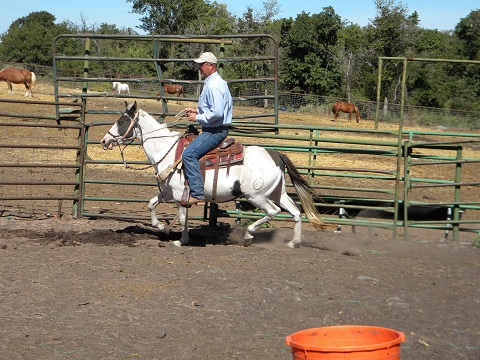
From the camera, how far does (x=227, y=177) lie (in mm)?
9570

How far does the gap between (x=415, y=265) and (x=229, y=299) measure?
114 inches

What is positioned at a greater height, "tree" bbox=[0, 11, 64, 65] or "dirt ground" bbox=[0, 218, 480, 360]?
"tree" bbox=[0, 11, 64, 65]

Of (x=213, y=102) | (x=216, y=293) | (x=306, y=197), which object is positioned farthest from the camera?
(x=306, y=197)

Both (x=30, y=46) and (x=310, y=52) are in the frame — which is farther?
(x=30, y=46)

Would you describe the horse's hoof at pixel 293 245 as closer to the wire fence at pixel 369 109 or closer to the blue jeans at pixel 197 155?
the blue jeans at pixel 197 155

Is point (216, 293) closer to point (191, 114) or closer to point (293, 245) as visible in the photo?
point (293, 245)

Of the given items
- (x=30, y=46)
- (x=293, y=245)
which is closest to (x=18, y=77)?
(x=293, y=245)

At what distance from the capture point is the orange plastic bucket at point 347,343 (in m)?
3.72

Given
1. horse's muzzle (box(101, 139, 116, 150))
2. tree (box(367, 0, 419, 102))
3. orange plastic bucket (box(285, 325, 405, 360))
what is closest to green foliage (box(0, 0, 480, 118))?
tree (box(367, 0, 419, 102))

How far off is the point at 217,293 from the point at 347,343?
3066 millimetres

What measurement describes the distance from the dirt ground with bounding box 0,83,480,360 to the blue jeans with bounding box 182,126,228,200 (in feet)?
2.61

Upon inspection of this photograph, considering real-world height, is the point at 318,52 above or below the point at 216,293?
above

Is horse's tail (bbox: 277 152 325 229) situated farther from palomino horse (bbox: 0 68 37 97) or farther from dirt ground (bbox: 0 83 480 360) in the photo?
palomino horse (bbox: 0 68 37 97)

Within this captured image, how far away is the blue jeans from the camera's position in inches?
369
